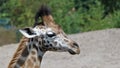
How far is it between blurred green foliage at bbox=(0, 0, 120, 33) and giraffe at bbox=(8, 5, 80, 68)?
701 cm

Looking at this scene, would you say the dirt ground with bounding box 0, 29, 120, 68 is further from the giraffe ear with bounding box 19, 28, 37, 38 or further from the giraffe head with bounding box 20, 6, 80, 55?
the giraffe ear with bounding box 19, 28, 37, 38

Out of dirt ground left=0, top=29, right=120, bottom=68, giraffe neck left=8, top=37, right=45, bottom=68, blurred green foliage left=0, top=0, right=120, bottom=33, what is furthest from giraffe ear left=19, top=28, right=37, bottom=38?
blurred green foliage left=0, top=0, right=120, bottom=33

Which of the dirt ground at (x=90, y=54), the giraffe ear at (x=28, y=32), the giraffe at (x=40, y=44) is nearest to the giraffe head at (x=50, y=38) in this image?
the giraffe at (x=40, y=44)

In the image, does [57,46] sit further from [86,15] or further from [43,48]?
[86,15]

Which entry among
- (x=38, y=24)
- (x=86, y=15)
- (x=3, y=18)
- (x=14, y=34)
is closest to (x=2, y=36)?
(x=14, y=34)

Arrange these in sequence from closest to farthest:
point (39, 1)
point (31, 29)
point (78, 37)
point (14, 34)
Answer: point (31, 29), point (78, 37), point (14, 34), point (39, 1)

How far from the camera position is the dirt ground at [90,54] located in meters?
9.00

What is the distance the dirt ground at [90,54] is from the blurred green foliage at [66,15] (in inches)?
30.8

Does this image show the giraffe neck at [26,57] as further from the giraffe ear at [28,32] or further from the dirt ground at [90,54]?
the dirt ground at [90,54]

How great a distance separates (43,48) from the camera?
195 inches

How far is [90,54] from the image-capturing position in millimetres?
9664

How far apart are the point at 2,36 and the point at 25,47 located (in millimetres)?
7392

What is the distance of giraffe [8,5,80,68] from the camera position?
4812 millimetres

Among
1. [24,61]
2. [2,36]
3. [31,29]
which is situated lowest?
[2,36]
